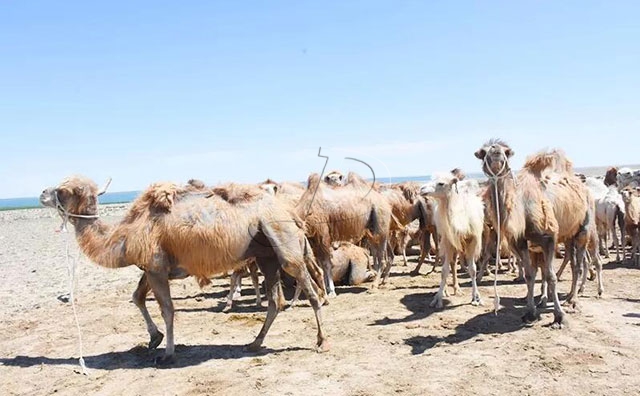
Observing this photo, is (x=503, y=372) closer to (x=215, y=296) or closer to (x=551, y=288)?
(x=551, y=288)

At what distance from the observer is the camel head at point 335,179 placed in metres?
12.6

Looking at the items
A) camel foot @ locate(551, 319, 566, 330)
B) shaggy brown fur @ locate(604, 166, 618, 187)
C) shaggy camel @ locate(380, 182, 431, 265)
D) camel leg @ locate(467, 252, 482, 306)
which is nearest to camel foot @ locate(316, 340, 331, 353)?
camel foot @ locate(551, 319, 566, 330)

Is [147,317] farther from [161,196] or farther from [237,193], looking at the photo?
[237,193]

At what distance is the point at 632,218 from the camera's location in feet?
43.7

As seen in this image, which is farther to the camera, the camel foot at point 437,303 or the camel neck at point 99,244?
the camel foot at point 437,303

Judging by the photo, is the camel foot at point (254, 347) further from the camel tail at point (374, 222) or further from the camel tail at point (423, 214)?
the camel tail at point (423, 214)

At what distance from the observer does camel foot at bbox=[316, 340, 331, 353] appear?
6898 millimetres

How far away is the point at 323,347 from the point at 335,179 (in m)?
6.47

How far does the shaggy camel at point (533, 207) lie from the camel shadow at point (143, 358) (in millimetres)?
3565

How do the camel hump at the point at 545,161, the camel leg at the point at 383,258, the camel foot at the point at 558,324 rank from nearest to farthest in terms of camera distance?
the camel foot at the point at 558,324 → the camel hump at the point at 545,161 → the camel leg at the point at 383,258

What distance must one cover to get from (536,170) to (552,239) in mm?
1212

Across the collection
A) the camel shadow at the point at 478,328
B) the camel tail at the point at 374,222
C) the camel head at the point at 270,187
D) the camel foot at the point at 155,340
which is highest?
the camel head at the point at 270,187

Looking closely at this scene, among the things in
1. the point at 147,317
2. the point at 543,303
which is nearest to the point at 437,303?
the point at 543,303

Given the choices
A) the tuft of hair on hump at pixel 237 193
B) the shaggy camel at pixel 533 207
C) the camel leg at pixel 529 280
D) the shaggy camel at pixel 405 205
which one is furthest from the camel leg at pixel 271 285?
the shaggy camel at pixel 405 205
